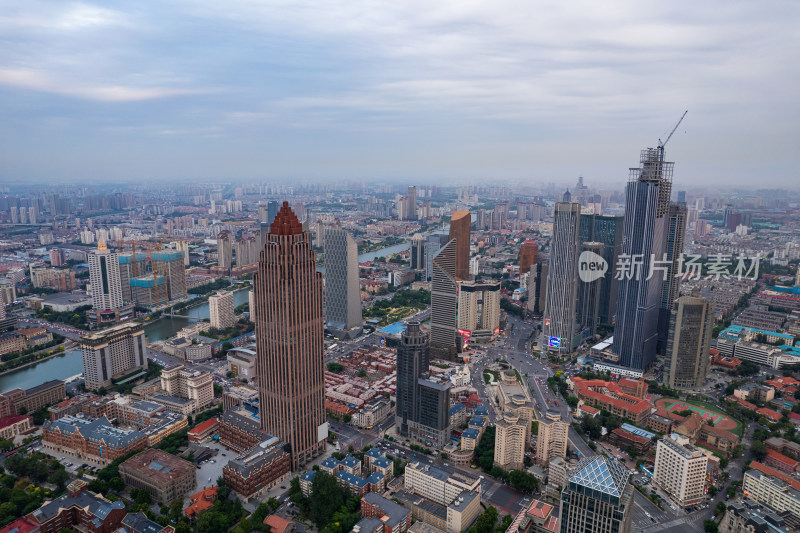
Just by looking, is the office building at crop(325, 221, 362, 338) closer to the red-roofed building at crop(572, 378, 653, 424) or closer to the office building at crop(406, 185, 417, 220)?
the red-roofed building at crop(572, 378, 653, 424)

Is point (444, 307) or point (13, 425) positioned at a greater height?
point (444, 307)

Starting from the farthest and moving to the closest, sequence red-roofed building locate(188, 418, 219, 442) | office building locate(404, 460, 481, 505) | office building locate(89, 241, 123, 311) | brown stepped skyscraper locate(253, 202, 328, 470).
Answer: office building locate(89, 241, 123, 311), red-roofed building locate(188, 418, 219, 442), brown stepped skyscraper locate(253, 202, 328, 470), office building locate(404, 460, 481, 505)

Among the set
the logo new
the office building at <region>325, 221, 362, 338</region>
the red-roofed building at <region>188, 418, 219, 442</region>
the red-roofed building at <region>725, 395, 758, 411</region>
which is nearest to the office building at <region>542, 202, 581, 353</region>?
the logo new

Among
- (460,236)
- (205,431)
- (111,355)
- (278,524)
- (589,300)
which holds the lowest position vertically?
(205,431)

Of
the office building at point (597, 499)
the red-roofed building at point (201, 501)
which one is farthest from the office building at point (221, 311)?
the office building at point (597, 499)

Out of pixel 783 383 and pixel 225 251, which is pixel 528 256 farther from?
pixel 225 251

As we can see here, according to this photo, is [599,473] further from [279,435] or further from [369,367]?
[369,367]

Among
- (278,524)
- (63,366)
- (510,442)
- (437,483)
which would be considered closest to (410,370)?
(510,442)
